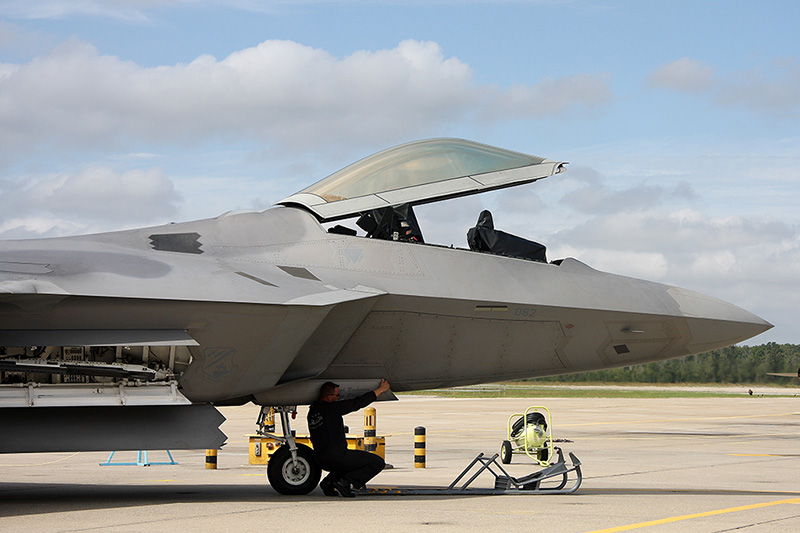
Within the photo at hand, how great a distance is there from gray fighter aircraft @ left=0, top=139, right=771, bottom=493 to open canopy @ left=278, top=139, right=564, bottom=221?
0.02 metres

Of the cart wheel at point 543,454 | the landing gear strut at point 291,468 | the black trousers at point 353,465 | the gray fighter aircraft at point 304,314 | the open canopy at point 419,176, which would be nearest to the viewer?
the gray fighter aircraft at point 304,314

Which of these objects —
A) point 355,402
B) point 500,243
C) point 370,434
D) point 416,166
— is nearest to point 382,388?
point 355,402

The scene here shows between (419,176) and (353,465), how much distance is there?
3.44 metres

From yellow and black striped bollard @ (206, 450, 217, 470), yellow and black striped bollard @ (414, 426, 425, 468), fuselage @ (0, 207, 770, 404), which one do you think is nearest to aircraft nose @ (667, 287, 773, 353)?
fuselage @ (0, 207, 770, 404)

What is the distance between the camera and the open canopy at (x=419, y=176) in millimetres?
10250

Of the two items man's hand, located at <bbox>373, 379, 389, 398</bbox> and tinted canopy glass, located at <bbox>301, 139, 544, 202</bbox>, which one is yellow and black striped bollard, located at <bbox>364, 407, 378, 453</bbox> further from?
tinted canopy glass, located at <bbox>301, 139, 544, 202</bbox>

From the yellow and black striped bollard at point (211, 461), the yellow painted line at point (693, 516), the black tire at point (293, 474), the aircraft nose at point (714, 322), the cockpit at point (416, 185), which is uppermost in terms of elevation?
the cockpit at point (416, 185)

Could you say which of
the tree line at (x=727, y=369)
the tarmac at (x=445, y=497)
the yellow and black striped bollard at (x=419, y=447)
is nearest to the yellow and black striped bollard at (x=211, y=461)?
the tarmac at (x=445, y=497)

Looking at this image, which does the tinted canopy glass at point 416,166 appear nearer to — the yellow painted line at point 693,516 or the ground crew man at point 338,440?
the ground crew man at point 338,440

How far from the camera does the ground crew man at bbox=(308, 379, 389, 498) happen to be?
10.3 metres

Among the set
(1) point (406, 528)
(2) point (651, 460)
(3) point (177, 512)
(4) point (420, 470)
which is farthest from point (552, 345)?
(2) point (651, 460)

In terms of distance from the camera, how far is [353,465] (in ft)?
34.1

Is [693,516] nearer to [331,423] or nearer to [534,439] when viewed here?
[331,423]

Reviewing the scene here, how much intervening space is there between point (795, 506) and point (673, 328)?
2312mm
